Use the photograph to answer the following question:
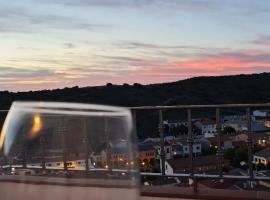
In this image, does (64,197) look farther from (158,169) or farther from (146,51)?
(146,51)

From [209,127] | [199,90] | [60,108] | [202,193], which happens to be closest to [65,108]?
[60,108]

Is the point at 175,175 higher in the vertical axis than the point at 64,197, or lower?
lower

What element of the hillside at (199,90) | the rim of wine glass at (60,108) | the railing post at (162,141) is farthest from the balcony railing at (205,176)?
the hillside at (199,90)

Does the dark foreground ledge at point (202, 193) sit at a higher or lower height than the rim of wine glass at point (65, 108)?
lower

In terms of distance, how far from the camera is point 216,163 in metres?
4.65

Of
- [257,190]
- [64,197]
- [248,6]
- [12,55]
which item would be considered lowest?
[257,190]

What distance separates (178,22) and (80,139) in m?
13.9

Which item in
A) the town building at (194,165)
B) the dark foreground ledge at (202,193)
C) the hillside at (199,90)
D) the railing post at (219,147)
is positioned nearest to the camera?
the dark foreground ledge at (202,193)

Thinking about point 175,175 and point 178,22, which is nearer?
point 175,175

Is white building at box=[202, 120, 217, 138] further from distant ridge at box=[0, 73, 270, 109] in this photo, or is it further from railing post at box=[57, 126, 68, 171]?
distant ridge at box=[0, 73, 270, 109]

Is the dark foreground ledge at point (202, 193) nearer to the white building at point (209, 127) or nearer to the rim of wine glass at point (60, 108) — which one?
the white building at point (209, 127)

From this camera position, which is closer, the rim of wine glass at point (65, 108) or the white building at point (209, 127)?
the rim of wine glass at point (65, 108)

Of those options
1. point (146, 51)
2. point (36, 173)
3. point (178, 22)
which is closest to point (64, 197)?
point (36, 173)

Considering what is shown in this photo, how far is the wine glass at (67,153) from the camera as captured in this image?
31.8 inches
